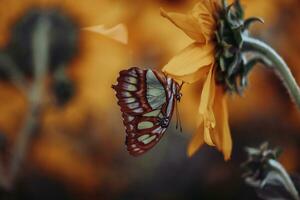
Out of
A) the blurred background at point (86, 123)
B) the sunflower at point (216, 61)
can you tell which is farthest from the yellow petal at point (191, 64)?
the blurred background at point (86, 123)

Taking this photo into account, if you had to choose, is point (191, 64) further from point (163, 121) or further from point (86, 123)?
point (86, 123)

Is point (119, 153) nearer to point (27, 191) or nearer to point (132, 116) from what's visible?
point (27, 191)

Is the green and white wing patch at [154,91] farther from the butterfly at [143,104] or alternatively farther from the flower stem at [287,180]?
the flower stem at [287,180]

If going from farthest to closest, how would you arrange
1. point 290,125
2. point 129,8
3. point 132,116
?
1. point 290,125
2. point 129,8
3. point 132,116

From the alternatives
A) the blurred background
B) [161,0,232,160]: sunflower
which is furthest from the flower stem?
the blurred background

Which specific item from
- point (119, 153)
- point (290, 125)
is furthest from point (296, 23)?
point (119, 153)

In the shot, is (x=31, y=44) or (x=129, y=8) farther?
(x=31, y=44)

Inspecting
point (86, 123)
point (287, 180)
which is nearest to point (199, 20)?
point (287, 180)
